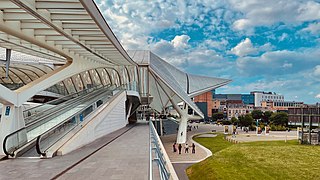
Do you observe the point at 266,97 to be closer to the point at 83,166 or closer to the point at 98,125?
the point at 98,125

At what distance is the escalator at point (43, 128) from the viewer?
29.5 feet

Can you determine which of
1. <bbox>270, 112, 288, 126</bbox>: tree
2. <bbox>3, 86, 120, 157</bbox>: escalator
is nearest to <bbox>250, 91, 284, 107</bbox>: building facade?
<bbox>270, 112, 288, 126</bbox>: tree

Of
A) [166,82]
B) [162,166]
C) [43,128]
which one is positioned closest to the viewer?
[162,166]

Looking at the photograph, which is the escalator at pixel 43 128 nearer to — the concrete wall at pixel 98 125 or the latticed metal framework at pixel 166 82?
the concrete wall at pixel 98 125

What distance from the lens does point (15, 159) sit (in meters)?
8.60

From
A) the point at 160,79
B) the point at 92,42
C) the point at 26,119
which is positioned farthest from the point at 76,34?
the point at 160,79

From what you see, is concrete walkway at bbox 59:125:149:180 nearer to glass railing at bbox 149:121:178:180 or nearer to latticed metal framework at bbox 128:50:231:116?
glass railing at bbox 149:121:178:180

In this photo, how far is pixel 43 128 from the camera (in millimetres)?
10484

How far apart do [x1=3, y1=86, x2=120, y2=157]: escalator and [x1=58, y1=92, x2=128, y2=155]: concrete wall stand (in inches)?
17.5

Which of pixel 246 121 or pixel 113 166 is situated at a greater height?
pixel 113 166

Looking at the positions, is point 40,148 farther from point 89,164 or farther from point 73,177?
point 73,177

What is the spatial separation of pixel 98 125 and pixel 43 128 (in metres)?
3.75

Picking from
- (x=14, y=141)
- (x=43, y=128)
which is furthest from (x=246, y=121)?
(x=14, y=141)

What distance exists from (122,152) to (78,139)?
229 cm
